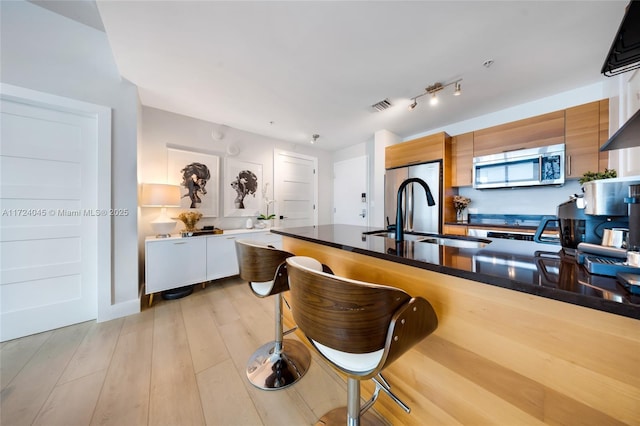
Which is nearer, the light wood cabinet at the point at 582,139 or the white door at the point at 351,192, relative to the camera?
the light wood cabinet at the point at 582,139

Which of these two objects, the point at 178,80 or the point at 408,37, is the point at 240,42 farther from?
the point at 408,37

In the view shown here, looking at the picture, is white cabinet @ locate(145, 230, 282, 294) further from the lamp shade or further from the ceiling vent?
the ceiling vent

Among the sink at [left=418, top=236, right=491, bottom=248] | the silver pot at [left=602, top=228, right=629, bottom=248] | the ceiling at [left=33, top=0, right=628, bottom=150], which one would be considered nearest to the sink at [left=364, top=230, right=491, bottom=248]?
the sink at [left=418, top=236, right=491, bottom=248]

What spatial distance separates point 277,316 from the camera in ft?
4.96

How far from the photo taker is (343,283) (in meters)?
0.62

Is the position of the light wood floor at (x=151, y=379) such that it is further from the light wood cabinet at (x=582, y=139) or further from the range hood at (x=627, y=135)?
the light wood cabinet at (x=582, y=139)

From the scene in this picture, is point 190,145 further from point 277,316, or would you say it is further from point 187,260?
point 277,316

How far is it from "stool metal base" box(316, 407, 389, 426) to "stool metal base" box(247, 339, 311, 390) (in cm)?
33

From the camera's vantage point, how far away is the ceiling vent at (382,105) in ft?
8.61

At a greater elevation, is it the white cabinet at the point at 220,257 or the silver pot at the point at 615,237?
the silver pot at the point at 615,237

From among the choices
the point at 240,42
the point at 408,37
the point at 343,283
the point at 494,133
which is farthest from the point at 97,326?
the point at 494,133

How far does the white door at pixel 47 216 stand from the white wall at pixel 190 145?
53 cm

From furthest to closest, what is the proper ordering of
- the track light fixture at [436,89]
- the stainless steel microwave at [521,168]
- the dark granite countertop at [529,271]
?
the stainless steel microwave at [521,168] < the track light fixture at [436,89] < the dark granite countertop at [529,271]

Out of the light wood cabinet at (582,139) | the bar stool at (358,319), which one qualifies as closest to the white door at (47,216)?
the bar stool at (358,319)
